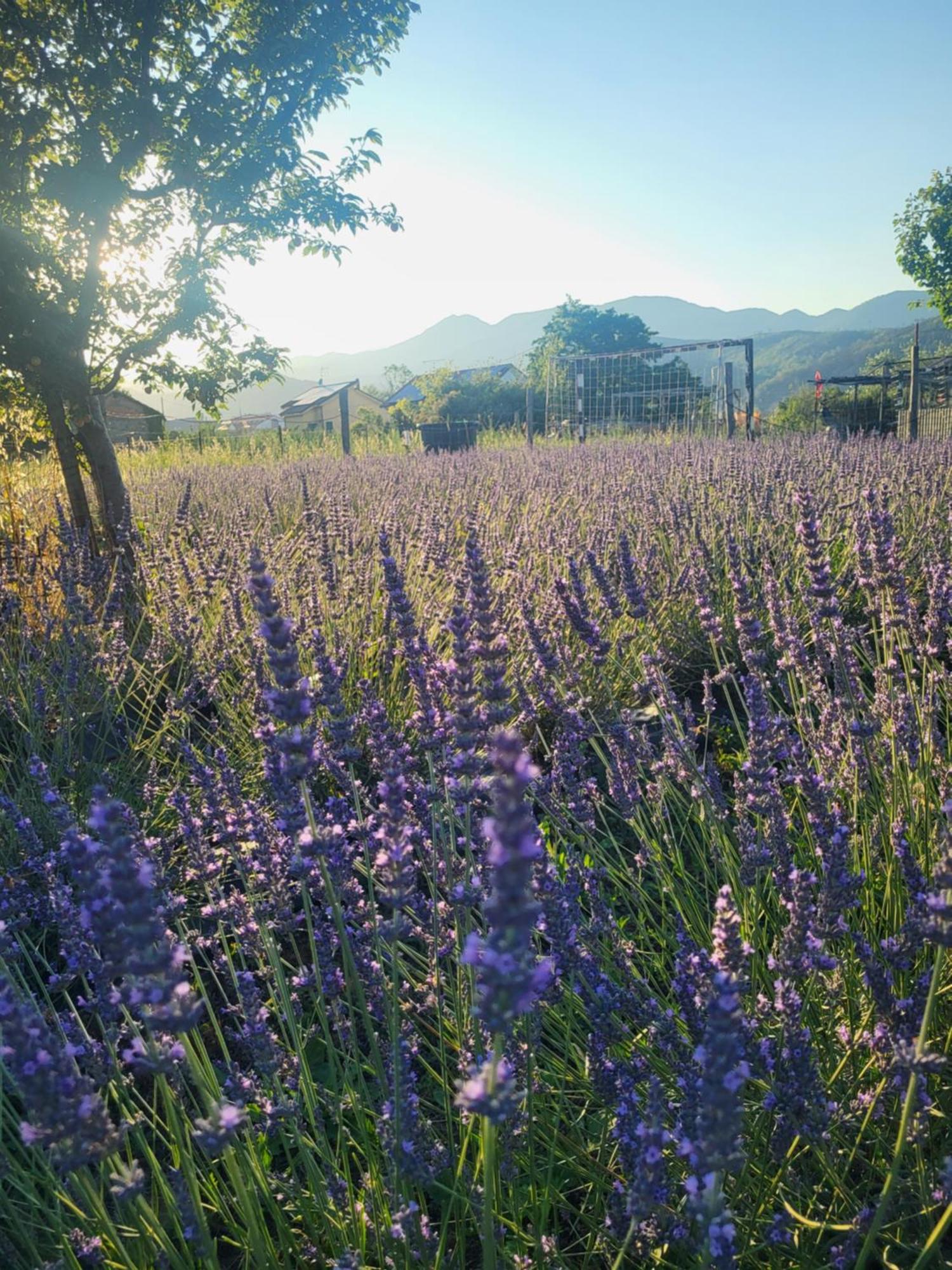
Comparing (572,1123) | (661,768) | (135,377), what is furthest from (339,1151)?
(135,377)

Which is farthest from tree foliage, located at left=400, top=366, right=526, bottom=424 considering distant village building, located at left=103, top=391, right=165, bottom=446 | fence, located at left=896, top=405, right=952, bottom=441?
fence, located at left=896, top=405, right=952, bottom=441

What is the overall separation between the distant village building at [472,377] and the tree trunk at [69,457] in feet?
96.0

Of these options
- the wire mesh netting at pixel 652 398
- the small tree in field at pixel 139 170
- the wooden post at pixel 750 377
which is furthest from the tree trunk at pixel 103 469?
the wooden post at pixel 750 377

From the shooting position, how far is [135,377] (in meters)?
6.33

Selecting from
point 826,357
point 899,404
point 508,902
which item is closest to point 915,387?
point 899,404

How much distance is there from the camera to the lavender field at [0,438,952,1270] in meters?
0.91

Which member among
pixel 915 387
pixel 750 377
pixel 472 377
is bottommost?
pixel 915 387

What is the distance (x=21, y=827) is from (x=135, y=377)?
5239 millimetres

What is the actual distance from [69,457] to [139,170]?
6.75 ft

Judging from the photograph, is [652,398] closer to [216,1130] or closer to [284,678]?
[284,678]

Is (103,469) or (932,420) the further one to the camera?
(932,420)

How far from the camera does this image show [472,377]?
3719 centimetres

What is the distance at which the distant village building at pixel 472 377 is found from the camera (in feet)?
121

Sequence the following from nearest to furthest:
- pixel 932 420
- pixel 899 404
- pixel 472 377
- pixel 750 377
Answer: pixel 750 377, pixel 932 420, pixel 899 404, pixel 472 377
